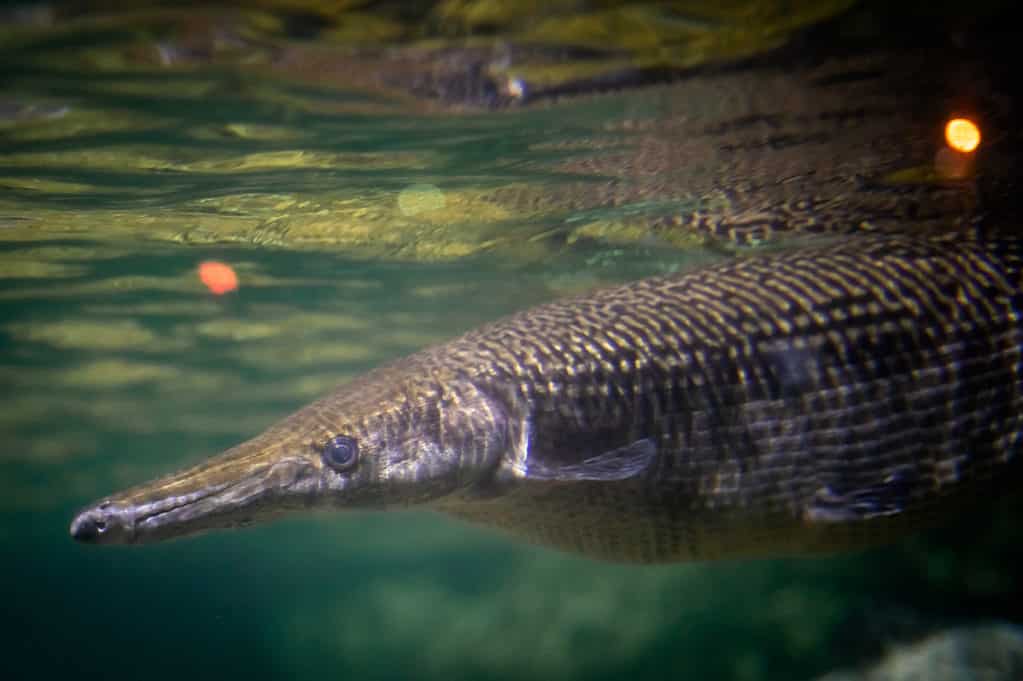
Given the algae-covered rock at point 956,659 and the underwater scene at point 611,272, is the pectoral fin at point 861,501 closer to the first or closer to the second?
the underwater scene at point 611,272

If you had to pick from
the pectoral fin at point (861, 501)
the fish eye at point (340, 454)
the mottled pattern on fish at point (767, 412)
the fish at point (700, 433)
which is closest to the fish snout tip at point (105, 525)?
the fish at point (700, 433)

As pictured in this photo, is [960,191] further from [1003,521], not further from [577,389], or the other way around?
[577,389]

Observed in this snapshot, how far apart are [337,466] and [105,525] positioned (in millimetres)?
1349

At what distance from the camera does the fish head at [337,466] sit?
13.4 ft

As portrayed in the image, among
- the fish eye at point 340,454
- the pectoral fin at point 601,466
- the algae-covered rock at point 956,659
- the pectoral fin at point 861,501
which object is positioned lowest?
the algae-covered rock at point 956,659

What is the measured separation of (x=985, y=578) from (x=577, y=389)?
332 inches

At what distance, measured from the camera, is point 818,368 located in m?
4.87

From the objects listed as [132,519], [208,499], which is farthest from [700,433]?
[132,519]

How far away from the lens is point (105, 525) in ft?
13.0

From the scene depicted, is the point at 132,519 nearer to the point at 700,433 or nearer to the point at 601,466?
the point at 601,466

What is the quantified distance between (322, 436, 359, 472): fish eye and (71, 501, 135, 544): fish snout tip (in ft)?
3.84

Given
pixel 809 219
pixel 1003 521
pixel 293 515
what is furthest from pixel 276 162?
pixel 1003 521

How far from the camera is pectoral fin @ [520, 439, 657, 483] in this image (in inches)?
174

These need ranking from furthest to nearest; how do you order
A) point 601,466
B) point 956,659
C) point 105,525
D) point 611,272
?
point 611,272
point 956,659
point 601,466
point 105,525
